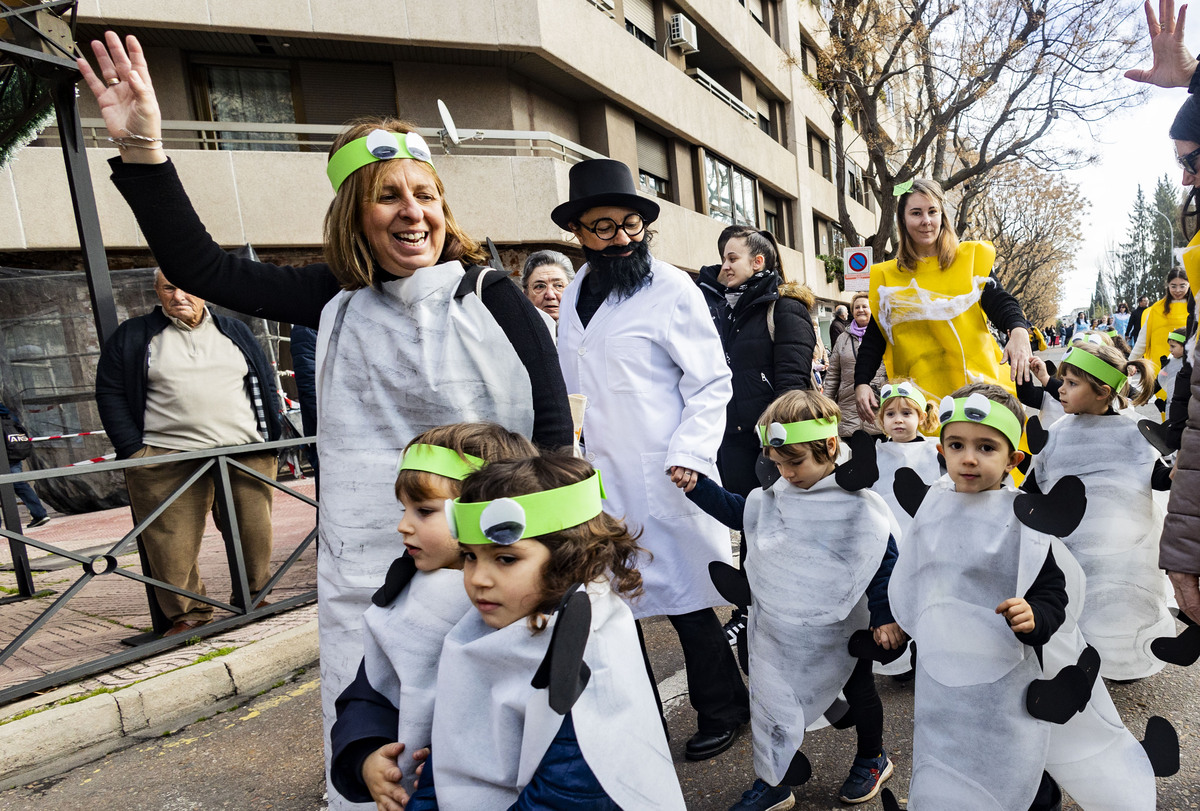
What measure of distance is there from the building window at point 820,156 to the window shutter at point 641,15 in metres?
12.1

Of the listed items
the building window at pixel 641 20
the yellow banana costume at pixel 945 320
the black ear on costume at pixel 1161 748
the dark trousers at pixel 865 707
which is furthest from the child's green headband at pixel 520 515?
the building window at pixel 641 20

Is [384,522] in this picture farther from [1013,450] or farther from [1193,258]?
[1193,258]

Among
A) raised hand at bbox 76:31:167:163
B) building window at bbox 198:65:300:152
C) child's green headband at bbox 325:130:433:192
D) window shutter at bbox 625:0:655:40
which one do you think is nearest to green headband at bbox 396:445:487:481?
child's green headband at bbox 325:130:433:192

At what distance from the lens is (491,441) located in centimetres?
193

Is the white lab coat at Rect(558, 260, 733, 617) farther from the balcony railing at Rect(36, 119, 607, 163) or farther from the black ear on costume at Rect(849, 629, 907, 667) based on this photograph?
the balcony railing at Rect(36, 119, 607, 163)

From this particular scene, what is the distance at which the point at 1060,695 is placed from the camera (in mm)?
2010

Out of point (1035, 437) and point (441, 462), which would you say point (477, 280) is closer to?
point (441, 462)

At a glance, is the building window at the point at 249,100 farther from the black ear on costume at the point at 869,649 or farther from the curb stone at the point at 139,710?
the black ear on costume at the point at 869,649

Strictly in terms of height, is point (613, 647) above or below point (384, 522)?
below

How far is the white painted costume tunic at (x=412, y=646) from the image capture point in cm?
172

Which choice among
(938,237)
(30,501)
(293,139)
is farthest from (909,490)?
(293,139)

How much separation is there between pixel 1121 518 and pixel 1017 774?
5.39 feet

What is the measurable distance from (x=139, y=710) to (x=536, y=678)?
9.92 ft

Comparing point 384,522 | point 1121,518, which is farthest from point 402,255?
point 1121,518
